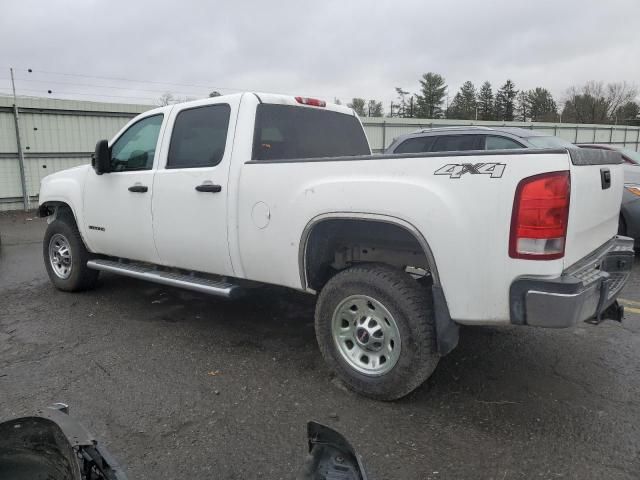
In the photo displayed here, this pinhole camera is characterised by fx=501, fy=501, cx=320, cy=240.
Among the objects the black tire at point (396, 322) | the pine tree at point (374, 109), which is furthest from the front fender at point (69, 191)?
the pine tree at point (374, 109)

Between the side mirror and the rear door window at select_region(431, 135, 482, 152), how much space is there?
4708 mm

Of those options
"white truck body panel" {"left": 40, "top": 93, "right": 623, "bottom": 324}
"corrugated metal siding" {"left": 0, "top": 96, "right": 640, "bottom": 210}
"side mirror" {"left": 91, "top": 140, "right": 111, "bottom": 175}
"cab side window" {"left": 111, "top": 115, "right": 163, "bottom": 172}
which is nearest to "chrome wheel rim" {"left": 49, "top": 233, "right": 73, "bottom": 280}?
"white truck body panel" {"left": 40, "top": 93, "right": 623, "bottom": 324}

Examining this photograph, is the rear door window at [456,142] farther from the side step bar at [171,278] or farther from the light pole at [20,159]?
the light pole at [20,159]

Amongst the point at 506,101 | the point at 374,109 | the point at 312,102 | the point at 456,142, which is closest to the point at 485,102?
the point at 506,101

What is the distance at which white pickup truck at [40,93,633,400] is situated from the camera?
262cm

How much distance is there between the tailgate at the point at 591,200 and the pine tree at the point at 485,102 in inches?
3232

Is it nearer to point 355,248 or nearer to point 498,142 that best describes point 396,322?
point 355,248

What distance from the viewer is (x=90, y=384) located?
3.51m

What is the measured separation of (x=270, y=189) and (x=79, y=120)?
12.4 meters

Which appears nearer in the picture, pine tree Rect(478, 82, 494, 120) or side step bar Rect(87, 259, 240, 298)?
Result: side step bar Rect(87, 259, 240, 298)

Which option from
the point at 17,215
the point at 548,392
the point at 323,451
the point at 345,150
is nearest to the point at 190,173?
the point at 345,150

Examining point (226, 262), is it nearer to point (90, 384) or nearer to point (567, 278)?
point (90, 384)

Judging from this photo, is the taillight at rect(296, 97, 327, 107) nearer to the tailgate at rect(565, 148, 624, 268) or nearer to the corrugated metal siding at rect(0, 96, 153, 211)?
the tailgate at rect(565, 148, 624, 268)

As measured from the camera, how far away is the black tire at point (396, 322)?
9.87 ft
